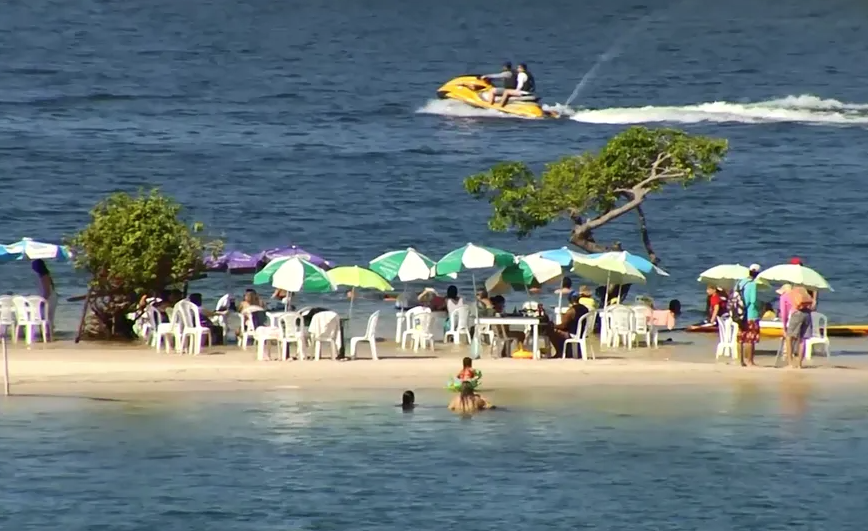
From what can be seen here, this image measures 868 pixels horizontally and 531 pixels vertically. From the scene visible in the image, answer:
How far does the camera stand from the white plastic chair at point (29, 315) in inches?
1117

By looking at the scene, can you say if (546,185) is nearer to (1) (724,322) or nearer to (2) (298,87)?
(1) (724,322)

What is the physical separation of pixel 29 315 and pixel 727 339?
32.5 ft

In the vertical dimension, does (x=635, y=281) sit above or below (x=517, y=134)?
below

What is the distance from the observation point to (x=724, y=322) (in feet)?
93.1

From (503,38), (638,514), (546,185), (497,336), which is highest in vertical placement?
(503,38)

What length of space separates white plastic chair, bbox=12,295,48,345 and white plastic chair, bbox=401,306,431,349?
5153mm

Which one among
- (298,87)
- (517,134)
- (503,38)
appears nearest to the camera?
(517,134)

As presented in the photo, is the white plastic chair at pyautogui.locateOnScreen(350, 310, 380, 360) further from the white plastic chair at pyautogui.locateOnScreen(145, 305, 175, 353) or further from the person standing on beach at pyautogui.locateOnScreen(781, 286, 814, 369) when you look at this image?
the person standing on beach at pyautogui.locateOnScreen(781, 286, 814, 369)

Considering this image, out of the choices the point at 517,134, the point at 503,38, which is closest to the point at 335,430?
the point at 517,134

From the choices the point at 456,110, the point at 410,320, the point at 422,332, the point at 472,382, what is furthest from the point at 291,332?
the point at 456,110

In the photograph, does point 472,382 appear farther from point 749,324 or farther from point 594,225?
point 594,225

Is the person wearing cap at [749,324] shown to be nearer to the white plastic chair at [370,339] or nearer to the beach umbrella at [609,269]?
the beach umbrella at [609,269]

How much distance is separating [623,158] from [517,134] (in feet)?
113

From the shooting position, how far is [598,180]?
32.2 m
